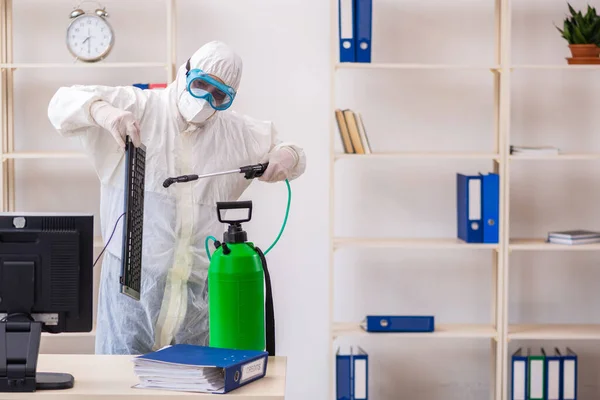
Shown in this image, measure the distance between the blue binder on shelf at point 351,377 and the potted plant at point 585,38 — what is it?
1616 mm

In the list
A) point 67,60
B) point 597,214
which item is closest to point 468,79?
point 597,214

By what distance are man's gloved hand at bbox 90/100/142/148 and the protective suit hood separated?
1.12 ft

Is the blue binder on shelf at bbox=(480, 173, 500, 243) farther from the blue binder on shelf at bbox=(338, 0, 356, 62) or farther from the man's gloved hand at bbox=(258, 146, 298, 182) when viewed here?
the man's gloved hand at bbox=(258, 146, 298, 182)

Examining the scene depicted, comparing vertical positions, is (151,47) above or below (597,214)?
above

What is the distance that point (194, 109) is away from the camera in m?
2.48

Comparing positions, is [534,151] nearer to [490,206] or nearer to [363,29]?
[490,206]

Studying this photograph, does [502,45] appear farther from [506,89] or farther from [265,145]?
[265,145]

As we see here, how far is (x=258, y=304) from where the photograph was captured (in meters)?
1.93

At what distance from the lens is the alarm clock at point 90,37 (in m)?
3.60

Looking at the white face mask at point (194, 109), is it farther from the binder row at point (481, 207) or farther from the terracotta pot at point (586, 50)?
the terracotta pot at point (586, 50)

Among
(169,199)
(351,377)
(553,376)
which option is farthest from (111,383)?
(553,376)

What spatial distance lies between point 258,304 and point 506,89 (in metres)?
2.00

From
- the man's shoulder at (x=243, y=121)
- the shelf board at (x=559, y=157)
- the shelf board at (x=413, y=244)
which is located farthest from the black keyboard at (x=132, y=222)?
the shelf board at (x=559, y=157)

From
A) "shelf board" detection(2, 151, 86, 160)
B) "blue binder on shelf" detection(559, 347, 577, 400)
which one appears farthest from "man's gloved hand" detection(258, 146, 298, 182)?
"blue binder on shelf" detection(559, 347, 577, 400)
